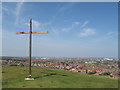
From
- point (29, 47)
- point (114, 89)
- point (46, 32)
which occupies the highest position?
point (46, 32)

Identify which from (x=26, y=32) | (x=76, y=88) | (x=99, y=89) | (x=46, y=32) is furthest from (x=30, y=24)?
(x=99, y=89)

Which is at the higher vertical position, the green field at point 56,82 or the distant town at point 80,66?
the green field at point 56,82

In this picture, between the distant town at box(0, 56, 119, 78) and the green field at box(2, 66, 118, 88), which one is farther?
the distant town at box(0, 56, 119, 78)

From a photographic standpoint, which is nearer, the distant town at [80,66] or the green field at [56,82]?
the green field at [56,82]

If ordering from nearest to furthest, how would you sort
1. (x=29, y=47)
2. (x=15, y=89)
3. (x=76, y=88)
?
(x=15, y=89)
(x=76, y=88)
(x=29, y=47)

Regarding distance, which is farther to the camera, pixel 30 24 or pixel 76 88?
pixel 30 24

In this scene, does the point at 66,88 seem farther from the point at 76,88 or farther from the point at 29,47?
the point at 29,47

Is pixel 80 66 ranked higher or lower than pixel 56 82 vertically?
lower

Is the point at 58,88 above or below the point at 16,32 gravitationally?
below

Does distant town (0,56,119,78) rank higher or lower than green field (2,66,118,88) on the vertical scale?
lower

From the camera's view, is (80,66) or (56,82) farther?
(80,66)

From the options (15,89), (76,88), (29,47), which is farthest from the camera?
(29,47)
